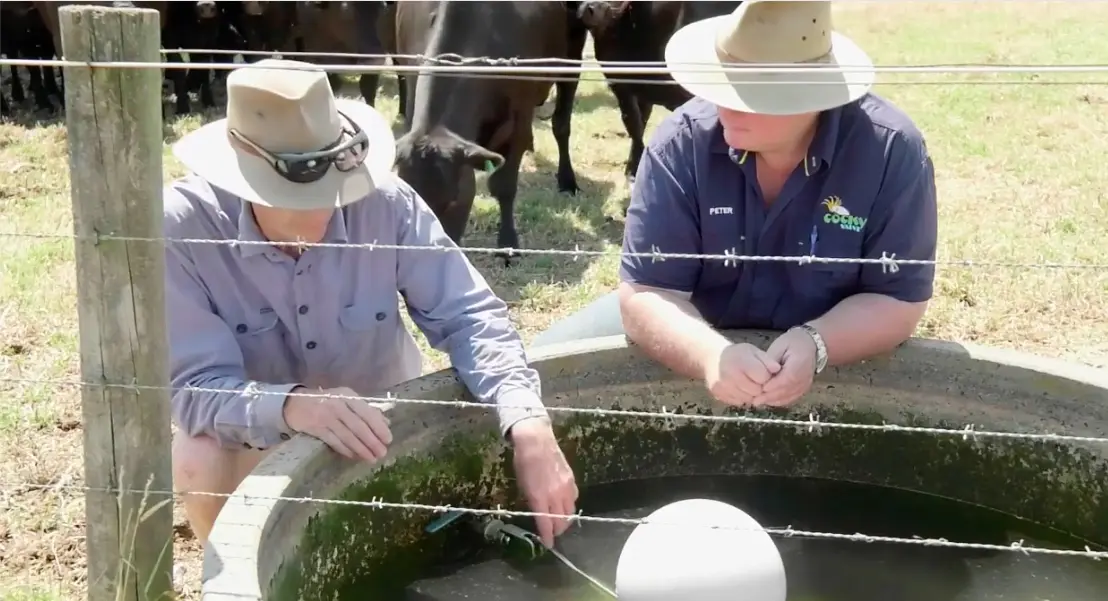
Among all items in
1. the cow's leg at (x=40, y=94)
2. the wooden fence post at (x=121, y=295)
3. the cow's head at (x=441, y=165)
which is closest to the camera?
the wooden fence post at (x=121, y=295)

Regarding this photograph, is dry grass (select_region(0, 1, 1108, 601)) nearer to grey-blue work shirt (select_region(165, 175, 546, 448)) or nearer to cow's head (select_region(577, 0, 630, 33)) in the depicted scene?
grey-blue work shirt (select_region(165, 175, 546, 448))

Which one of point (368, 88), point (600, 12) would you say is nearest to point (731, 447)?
point (600, 12)

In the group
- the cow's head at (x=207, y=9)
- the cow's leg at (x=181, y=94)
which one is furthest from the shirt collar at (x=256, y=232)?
the cow's leg at (x=181, y=94)

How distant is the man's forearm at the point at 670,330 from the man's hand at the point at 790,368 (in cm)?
13

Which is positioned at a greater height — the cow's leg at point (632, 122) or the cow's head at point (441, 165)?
the cow's head at point (441, 165)

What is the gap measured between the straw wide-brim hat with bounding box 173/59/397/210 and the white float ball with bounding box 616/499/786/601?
931mm

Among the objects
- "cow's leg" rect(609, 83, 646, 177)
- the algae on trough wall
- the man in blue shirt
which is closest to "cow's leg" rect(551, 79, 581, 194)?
"cow's leg" rect(609, 83, 646, 177)

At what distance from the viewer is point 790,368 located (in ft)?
8.77

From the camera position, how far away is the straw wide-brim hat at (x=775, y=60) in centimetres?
259

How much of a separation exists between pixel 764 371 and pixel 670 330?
29 cm

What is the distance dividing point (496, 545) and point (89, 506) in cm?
107

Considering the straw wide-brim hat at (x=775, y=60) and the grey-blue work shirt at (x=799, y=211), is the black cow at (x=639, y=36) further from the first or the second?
the straw wide-brim hat at (x=775, y=60)

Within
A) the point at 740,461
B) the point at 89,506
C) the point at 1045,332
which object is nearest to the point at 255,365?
the point at 89,506

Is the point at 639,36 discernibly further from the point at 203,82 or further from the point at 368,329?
the point at 368,329
